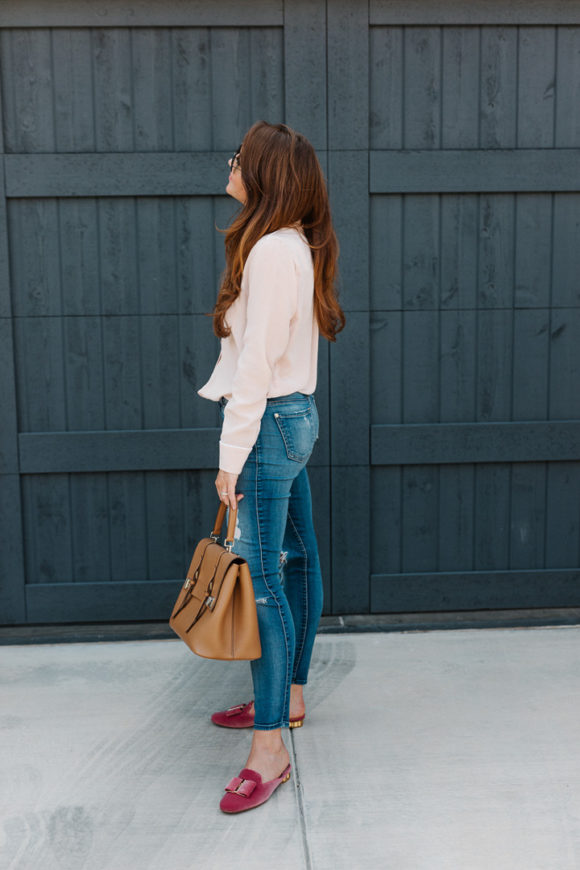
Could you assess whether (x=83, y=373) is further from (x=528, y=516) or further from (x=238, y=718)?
(x=528, y=516)

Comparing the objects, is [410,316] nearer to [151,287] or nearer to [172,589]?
[151,287]

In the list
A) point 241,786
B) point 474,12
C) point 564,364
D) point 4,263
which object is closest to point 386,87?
point 474,12

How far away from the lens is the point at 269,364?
7.00ft

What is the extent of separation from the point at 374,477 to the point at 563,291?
1.06m

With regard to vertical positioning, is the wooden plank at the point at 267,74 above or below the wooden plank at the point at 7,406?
above

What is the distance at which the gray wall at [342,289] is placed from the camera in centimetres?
320

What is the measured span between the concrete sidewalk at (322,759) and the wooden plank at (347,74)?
193 cm

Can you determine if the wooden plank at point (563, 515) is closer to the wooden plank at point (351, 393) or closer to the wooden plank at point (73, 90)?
the wooden plank at point (351, 393)

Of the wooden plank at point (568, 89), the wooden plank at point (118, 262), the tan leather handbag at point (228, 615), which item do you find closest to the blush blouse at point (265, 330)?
the tan leather handbag at point (228, 615)

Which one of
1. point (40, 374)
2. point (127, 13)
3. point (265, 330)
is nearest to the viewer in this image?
point (265, 330)

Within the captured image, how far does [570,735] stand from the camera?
255 cm

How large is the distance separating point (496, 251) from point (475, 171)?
32cm

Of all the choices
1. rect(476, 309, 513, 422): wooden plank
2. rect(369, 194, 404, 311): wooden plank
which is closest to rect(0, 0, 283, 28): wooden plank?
rect(369, 194, 404, 311): wooden plank

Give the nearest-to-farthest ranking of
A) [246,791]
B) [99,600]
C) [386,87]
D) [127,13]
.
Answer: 1. [246,791]
2. [127,13]
3. [386,87]
4. [99,600]
